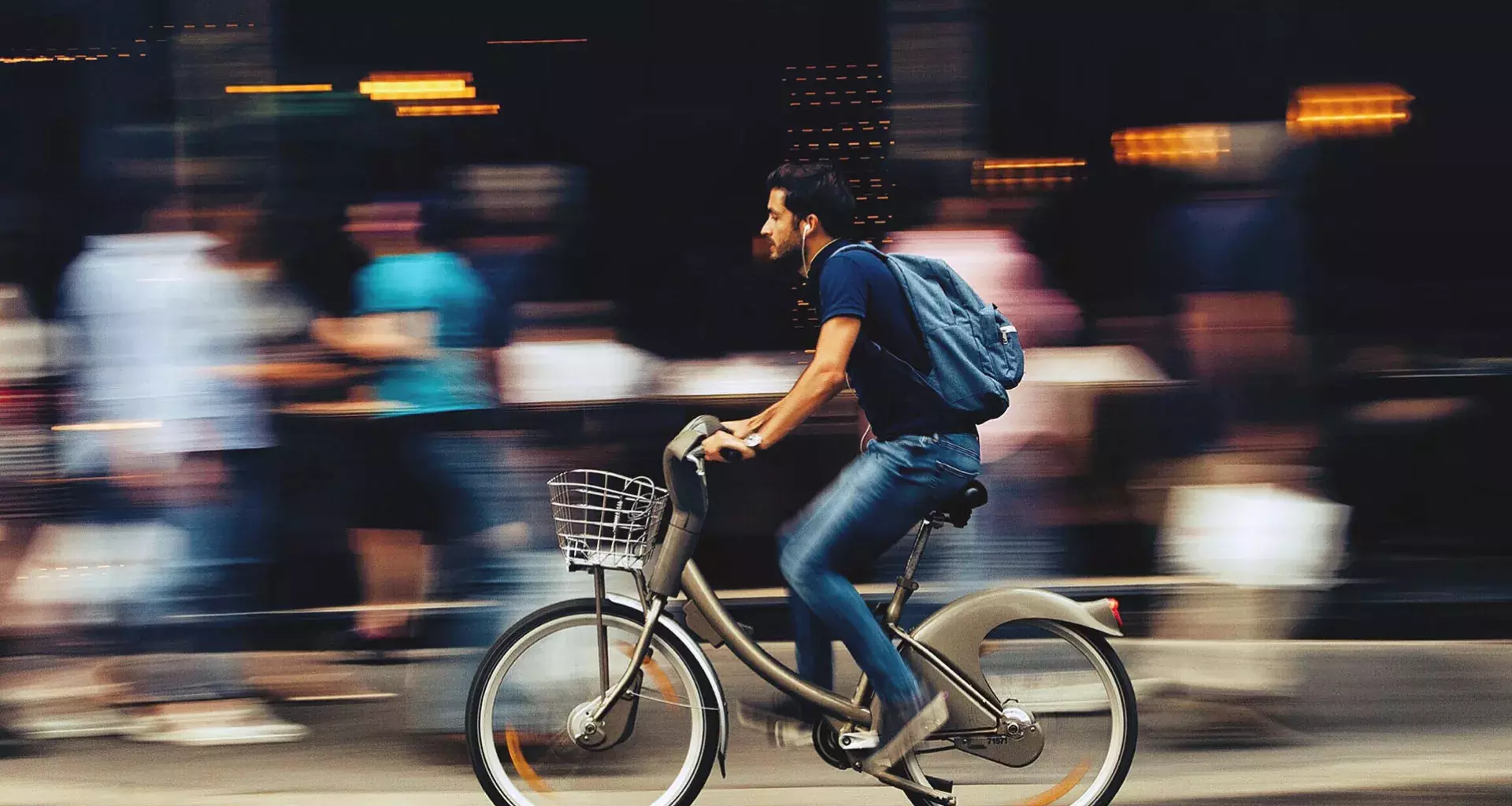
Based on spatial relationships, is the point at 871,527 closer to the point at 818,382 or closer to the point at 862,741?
the point at 818,382

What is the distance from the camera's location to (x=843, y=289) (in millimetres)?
4031

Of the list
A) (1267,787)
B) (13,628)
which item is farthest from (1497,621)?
(13,628)

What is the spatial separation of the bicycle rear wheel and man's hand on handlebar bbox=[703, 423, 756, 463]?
82 cm

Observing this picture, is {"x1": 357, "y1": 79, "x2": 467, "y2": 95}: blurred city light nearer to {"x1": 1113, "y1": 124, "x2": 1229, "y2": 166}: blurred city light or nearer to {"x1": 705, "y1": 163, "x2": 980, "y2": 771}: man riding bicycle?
{"x1": 1113, "y1": 124, "x2": 1229, "y2": 166}: blurred city light

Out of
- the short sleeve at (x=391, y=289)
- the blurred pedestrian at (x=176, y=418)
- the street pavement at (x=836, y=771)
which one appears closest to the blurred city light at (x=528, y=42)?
the short sleeve at (x=391, y=289)

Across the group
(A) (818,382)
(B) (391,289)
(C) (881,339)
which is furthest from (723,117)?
(A) (818,382)

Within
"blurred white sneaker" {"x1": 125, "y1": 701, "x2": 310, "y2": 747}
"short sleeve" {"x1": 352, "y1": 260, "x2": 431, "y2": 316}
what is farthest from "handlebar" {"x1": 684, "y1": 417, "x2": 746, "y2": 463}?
"short sleeve" {"x1": 352, "y1": 260, "x2": 431, "y2": 316}

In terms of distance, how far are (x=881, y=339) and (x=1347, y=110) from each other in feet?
13.8

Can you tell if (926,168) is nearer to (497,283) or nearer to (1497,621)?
(497,283)

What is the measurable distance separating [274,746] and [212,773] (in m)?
0.30

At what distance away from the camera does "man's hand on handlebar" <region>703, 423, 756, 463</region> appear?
4047mm

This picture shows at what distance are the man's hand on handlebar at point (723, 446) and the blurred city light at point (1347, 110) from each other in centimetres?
418

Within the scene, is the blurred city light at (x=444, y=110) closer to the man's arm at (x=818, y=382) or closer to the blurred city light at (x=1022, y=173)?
the blurred city light at (x=1022, y=173)

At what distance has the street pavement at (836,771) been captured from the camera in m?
4.91
